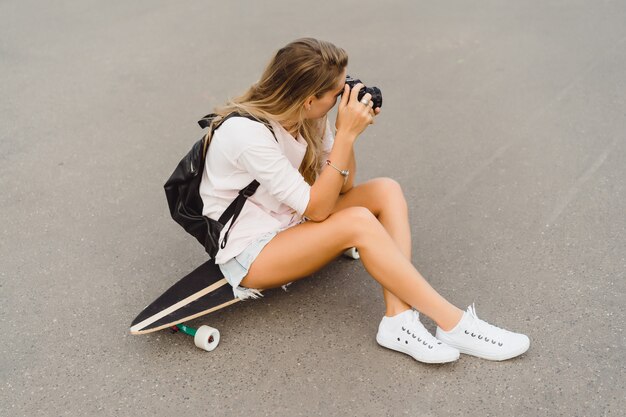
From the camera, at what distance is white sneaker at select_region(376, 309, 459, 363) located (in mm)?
2789

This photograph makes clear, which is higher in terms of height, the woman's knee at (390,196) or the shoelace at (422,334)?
the woman's knee at (390,196)

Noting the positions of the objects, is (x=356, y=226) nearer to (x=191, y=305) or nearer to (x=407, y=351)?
(x=407, y=351)

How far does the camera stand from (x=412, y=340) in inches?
112

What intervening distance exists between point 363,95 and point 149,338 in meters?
1.43

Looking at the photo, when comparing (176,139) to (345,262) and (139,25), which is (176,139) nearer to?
(345,262)

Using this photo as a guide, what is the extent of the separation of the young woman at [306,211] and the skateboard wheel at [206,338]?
197mm

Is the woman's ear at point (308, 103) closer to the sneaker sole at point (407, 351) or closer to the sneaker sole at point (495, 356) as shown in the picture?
the sneaker sole at point (407, 351)

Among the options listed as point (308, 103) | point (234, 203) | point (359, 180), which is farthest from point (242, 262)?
point (359, 180)

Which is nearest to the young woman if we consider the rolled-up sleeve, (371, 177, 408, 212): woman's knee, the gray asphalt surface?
the rolled-up sleeve

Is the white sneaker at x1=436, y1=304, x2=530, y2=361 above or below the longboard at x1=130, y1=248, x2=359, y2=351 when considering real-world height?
above

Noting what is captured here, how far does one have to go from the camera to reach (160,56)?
241 inches

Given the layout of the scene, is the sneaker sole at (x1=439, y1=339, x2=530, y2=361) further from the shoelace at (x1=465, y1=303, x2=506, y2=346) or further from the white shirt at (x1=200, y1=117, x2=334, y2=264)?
the white shirt at (x1=200, y1=117, x2=334, y2=264)

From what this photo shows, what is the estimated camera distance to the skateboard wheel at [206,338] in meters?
2.93

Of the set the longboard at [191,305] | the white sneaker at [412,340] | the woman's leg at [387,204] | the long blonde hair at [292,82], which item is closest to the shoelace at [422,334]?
the white sneaker at [412,340]
